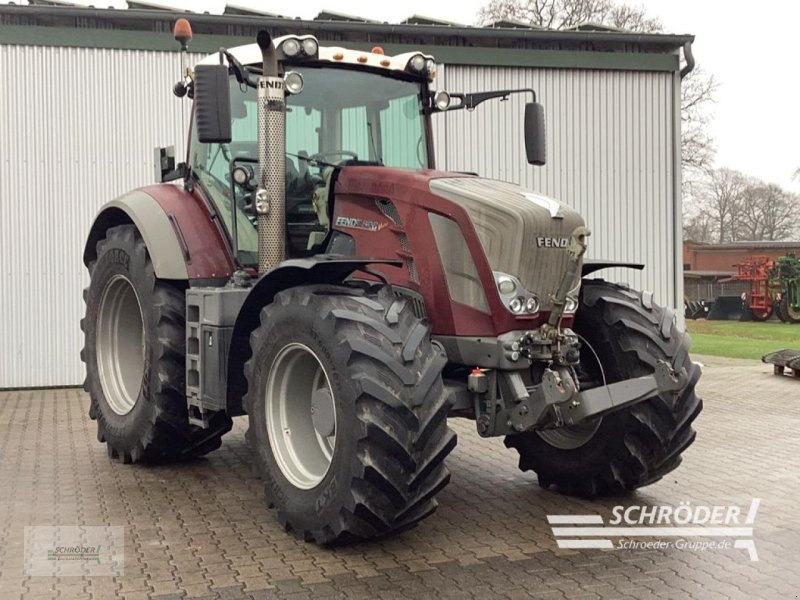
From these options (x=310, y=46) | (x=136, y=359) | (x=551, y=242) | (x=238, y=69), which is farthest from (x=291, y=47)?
(x=136, y=359)

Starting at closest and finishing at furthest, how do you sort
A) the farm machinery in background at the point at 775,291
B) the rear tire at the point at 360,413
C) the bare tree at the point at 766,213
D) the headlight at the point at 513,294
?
the rear tire at the point at 360,413 → the headlight at the point at 513,294 → the farm machinery in background at the point at 775,291 → the bare tree at the point at 766,213

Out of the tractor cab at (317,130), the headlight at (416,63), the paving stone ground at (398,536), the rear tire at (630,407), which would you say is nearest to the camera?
the paving stone ground at (398,536)

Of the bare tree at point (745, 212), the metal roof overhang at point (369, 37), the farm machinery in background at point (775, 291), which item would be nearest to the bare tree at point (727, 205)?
the bare tree at point (745, 212)

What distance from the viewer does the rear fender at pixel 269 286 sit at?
516cm

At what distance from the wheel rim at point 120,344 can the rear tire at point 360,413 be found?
8.53ft

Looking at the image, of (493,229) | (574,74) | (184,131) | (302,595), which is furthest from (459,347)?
(574,74)

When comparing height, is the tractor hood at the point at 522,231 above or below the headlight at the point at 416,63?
below

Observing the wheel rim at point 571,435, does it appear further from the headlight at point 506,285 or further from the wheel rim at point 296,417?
the wheel rim at point 296,417

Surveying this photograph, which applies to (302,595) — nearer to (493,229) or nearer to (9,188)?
(493,229)

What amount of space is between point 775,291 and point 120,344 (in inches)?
1144

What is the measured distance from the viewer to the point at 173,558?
488cm

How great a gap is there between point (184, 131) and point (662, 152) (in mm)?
6788

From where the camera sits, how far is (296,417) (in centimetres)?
546

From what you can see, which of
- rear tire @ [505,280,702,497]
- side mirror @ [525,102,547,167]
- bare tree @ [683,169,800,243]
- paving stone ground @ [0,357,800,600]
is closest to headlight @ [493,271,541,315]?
rear tire @ [505,280,702,497]
